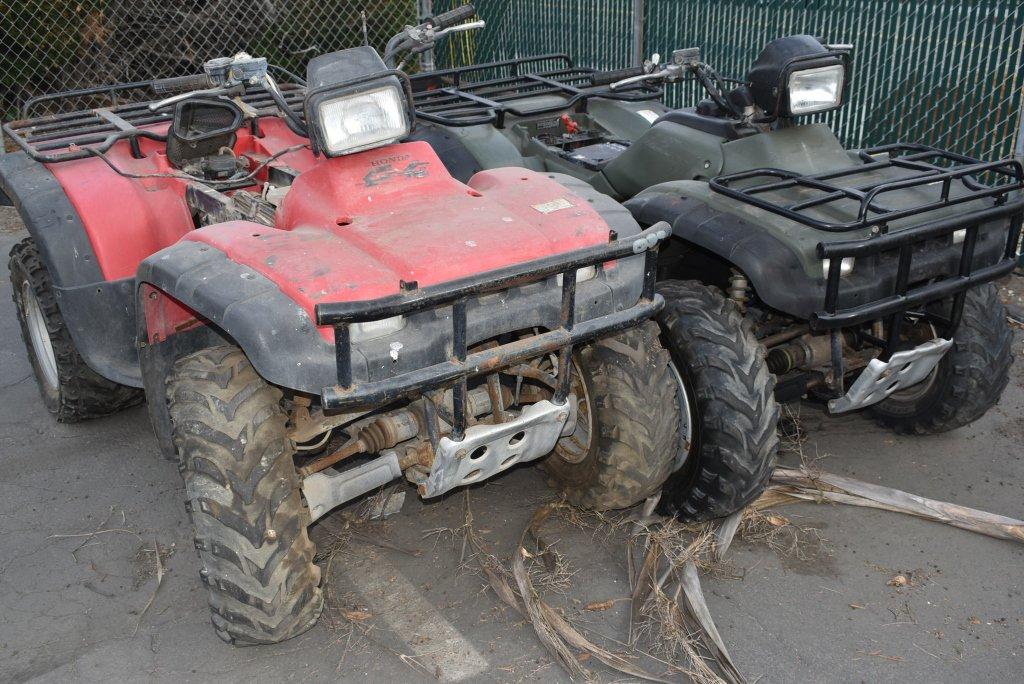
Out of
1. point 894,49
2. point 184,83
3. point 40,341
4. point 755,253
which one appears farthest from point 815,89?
point 40,341

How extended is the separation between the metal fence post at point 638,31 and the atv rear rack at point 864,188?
5.23 meters

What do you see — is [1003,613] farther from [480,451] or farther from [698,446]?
Answer: [480,451]

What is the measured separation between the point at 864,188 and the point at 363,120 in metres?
2.03

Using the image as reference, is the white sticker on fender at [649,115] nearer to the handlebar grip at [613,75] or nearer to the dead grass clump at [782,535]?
the handlebar grip at [613,75]

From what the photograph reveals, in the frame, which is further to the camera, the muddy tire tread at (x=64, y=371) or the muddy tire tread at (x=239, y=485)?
the muddy tire tread at (x=64, y=371)

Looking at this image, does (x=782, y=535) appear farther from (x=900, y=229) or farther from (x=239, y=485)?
(x=239, y=485)

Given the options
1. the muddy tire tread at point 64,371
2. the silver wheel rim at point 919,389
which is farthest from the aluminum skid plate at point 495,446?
the muddy tire tread at point 64,371

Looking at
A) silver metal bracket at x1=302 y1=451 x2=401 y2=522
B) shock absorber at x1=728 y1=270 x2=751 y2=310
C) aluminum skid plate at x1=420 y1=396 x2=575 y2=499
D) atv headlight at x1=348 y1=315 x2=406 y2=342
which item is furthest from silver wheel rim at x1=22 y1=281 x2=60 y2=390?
shock absorber at x1=728 y1=270 x2=751 y2=310

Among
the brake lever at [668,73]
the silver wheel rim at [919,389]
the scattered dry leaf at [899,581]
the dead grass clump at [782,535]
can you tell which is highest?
the brake lever at [668,73]

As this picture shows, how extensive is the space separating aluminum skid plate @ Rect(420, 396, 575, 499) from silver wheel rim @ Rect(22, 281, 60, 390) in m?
2.75

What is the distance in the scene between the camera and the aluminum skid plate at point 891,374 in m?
3.86

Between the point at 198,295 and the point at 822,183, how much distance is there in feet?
7.97

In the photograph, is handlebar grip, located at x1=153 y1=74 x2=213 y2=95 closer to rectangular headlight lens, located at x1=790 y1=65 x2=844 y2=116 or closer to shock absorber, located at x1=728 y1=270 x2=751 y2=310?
shock absorber, located at x1=728 y1=270 x2=751 y2=310

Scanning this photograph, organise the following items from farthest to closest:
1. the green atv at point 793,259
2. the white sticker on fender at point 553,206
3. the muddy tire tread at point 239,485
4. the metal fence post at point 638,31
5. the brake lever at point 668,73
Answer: the metal fence post at point 638,31 → the brake lever at point 668,73 → the green atv at point 793,259 → the white sticker on fender at point 553,206 → the muddy tire tread at point 239,485
